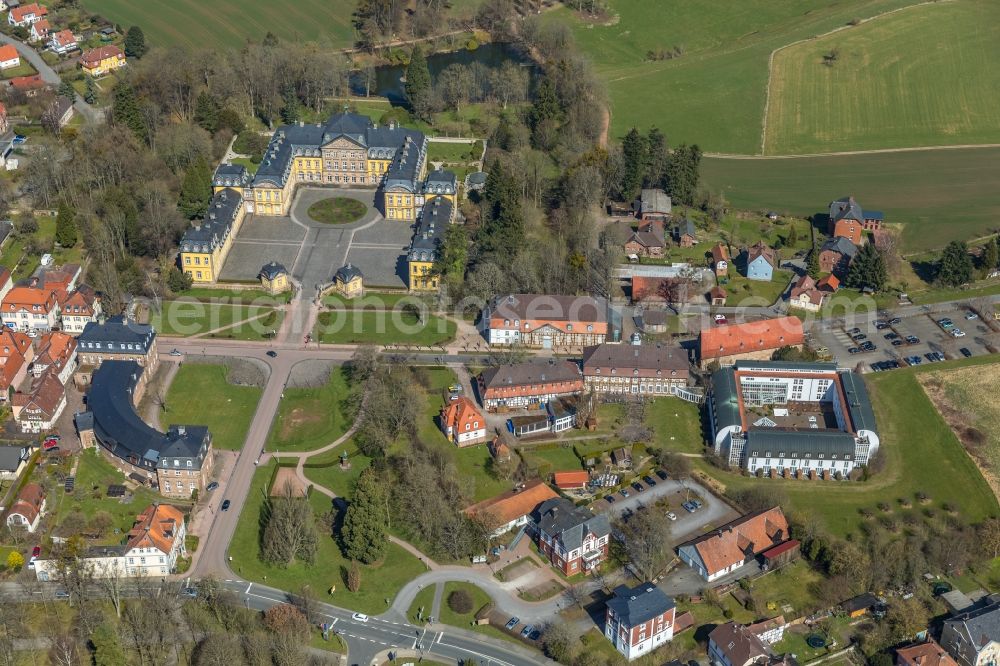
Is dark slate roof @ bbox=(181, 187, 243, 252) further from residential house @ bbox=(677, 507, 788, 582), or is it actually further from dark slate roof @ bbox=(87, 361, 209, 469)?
residential house @ bbox=(677, 507, 788, 582)

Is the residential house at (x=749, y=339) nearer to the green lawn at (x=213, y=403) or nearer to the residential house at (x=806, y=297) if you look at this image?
the residential house at (x=806, y=297)

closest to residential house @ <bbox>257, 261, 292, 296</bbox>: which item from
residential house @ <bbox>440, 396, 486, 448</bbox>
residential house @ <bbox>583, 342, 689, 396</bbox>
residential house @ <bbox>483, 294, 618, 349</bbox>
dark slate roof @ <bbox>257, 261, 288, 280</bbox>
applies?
dark slate roof @ <bbox>257, 261, 288, 280</bbox>

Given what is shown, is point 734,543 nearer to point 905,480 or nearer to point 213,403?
point 905,480

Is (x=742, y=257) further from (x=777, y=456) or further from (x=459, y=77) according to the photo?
(x=459, y=77)

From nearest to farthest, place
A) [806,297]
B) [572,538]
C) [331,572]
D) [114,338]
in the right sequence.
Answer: [572,538] < [331,572] < [114,338] < [806,297]

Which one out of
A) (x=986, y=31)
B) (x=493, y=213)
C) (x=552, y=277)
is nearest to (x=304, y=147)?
(x=493, y=213)

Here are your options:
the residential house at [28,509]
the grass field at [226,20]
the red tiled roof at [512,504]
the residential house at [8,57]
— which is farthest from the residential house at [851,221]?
the residential house at [8,57]

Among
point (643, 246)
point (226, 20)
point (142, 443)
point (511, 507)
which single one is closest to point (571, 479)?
point (511, 507)
